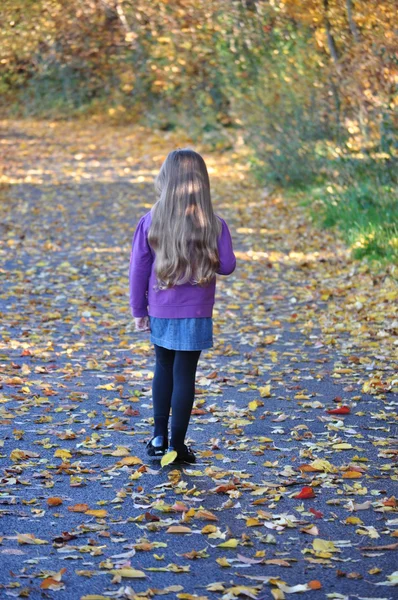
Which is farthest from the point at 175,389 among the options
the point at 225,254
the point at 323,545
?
the point at 323,545

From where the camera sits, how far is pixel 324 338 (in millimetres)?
8305

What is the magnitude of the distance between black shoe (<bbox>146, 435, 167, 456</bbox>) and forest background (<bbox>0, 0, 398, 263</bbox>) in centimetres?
583

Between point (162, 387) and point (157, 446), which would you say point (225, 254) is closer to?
point (162, 387)

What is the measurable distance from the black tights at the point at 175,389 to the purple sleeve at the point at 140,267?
0.97ft

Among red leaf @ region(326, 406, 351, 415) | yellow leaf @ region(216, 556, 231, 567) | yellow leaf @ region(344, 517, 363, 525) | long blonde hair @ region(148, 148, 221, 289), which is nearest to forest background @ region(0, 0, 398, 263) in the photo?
red leaf @ region(326, 406, 351, 415)

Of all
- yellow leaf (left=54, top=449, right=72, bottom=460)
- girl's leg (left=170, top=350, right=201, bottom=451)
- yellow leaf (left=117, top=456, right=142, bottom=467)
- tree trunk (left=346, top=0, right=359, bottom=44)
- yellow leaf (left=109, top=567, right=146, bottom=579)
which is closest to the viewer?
yellow leaf (left=109, top=567, right=146, bottom=579)

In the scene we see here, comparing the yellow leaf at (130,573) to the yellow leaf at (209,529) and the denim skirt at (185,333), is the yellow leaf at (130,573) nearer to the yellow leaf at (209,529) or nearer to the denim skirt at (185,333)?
the yellow leaf at (209,529)

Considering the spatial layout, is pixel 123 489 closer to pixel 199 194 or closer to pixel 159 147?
pixel 199 194

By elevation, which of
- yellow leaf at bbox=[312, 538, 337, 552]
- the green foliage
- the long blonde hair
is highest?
the long blonde hair

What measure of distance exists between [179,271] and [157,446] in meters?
0.98

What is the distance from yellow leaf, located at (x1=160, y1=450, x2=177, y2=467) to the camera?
509cm

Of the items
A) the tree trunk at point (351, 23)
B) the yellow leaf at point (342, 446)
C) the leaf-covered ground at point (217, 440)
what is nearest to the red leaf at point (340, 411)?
the leaf-covered ground at point (217, 440)

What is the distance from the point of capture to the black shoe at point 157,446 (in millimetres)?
5254

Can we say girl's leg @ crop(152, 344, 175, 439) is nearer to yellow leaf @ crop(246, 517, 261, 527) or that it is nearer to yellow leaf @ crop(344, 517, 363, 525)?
yellow leaf @ crop(246, 517, 261, 527)
